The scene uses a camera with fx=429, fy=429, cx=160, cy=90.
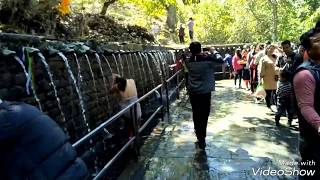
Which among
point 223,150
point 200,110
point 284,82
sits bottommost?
point 223,150

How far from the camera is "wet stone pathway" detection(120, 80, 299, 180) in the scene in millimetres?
6016

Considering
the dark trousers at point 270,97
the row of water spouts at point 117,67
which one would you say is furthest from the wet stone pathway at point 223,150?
the row of water spouts at point 117,67

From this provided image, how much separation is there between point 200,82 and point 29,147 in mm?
5466

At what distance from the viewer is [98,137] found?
8102 mm

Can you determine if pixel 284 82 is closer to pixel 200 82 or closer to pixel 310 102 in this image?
pixel 200 82

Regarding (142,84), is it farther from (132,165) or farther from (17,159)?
(17,159)

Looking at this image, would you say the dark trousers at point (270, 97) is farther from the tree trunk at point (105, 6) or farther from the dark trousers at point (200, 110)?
the tree trunk at point (105, 6)

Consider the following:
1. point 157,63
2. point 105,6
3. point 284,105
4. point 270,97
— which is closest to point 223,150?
point 284,105

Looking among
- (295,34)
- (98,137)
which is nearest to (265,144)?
(98,137)

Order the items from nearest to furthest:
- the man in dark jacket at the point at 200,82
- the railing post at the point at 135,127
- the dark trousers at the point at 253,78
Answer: the railing post at the point at 135,127
the man in dark jacket at the point at 200,82
the dark trousers at the point at 253,78

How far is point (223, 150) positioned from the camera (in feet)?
23.6

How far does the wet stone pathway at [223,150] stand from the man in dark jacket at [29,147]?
3.95 metres

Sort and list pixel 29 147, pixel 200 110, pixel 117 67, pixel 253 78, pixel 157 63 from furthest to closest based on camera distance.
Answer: pixel 157 63
pixel 253 78
pixel 117 67
pixel 200 110
pixel 29 147

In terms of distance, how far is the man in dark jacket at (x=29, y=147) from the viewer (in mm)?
1868
